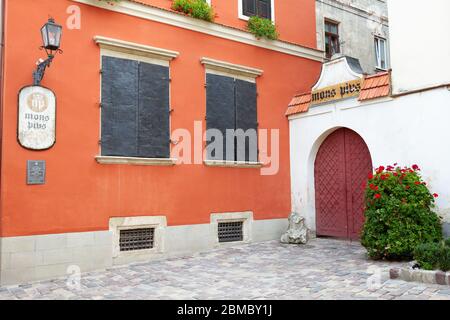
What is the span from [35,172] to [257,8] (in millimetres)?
6985

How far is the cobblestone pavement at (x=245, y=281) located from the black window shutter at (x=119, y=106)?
2.34 m

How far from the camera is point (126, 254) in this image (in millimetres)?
8383

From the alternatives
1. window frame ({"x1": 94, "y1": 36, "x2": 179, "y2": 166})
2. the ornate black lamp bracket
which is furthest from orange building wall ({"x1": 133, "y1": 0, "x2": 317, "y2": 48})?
the ornate black lamp bracket

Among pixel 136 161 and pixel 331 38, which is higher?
pixel 331 38

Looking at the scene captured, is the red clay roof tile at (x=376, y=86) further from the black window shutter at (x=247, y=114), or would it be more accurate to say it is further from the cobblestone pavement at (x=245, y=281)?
the cobblestone pavement at (x=245, y=281)

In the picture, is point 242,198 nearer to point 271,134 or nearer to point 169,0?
point 271,134

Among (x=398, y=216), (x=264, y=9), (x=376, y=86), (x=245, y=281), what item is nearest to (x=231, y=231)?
(x=245, y=281)

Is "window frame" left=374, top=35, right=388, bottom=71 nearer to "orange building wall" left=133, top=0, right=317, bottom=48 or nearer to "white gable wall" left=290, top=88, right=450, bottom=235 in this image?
"orange building wall" left=133, top=0, right=317, bottom=48

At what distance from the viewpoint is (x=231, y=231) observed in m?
10.2

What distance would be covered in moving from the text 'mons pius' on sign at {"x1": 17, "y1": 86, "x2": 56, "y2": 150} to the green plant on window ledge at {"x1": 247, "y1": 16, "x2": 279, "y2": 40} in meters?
5.36

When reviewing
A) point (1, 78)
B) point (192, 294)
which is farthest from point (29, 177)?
point (192, 294)

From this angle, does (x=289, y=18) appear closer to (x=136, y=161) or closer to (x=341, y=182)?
(x=341, y=182)

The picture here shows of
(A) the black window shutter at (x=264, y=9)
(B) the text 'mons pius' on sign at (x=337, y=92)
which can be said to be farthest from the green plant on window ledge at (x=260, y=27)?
(B) the text 'mons pius' on sign at (x=337, y=92)

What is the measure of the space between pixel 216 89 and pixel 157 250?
12.8ft
